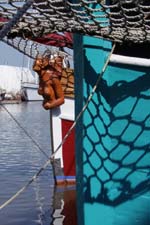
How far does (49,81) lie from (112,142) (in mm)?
3877

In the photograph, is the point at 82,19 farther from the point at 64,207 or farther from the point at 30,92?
the point at 30,92

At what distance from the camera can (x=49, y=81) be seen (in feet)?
22.7

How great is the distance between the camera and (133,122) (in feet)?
10.3

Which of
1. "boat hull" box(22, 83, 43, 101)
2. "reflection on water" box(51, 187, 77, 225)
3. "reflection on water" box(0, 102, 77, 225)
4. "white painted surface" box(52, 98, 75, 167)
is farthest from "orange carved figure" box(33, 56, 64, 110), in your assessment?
"boat hull" box(22, 83, 43, 101)

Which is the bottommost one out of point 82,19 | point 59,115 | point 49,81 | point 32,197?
point 32,197

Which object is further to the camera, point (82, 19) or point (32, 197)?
point (32, 197)

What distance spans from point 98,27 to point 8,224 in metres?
3.34

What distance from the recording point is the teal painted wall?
308 cm

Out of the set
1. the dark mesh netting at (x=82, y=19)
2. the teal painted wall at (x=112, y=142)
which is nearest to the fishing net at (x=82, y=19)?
the dark mesh netting at (x=82, y=19)

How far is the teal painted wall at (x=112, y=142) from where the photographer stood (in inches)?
121

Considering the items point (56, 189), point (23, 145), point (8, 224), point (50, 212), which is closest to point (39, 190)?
point (56, 189)

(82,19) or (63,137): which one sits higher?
(82,19)

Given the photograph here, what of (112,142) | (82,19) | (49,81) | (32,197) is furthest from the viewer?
(32,197)

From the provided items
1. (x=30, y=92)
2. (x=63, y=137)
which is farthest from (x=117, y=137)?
(x=30, y=92)
